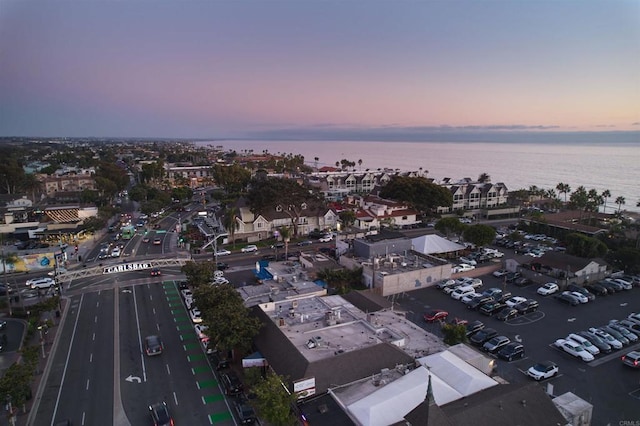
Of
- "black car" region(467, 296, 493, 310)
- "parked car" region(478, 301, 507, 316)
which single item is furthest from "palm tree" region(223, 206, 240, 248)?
"parked car" region(478, 301, 507, 316)

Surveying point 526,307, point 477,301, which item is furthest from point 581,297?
point 477,301

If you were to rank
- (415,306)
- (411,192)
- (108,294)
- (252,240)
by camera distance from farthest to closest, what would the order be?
1. (411,192)
2. (252,240)
3. (108,294)
4. (415,306)

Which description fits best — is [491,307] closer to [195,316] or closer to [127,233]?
[195,316]

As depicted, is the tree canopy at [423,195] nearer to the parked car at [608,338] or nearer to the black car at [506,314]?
the black car at [506,314]

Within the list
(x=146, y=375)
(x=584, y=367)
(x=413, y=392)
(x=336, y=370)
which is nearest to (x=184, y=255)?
(x=146, y=375)

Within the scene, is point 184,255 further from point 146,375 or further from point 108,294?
point 146,375

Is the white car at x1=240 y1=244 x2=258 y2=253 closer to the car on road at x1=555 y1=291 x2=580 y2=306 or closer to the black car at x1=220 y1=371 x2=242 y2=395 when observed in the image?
the black car at x1=220 y1=371 x2=242 y2=395
